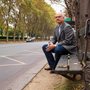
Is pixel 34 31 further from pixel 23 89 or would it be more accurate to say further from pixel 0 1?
pixel 23 89

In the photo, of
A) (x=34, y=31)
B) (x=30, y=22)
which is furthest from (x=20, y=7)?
(x=34, y=31)

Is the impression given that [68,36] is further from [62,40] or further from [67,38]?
[62,40]

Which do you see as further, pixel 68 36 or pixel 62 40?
pixel 62 40

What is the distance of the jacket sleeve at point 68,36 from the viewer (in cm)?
809

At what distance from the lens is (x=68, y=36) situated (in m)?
8.20

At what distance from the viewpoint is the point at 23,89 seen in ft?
23.8

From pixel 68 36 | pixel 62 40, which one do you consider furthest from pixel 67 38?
pixel 62 40

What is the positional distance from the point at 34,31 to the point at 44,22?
6762mm

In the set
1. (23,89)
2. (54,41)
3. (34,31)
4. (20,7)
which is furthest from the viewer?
(34,31)

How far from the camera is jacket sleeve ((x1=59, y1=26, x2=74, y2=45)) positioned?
8.09 m

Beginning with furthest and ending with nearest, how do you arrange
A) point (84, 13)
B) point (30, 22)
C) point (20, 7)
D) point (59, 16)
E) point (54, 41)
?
point (30, 22), point (20, 7), point (54, 41), point (59, 16), point (84, 13)

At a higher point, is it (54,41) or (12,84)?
(54,41)

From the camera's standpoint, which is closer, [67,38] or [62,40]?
[67,38]

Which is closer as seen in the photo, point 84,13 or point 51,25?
point 84,13
